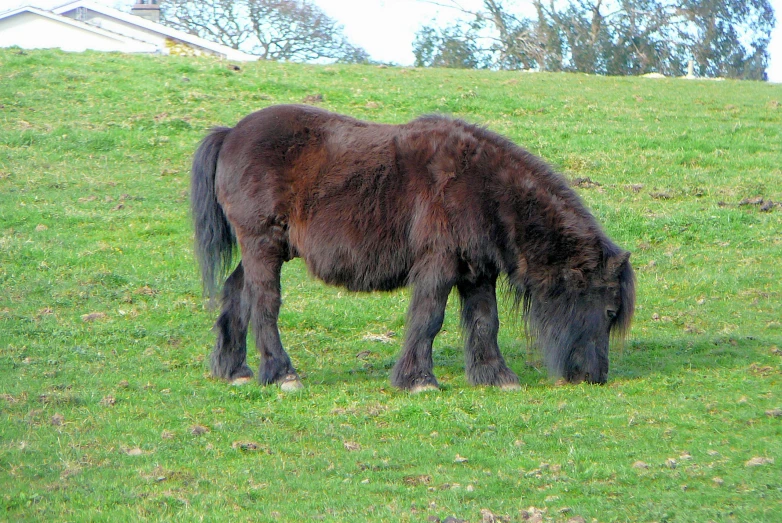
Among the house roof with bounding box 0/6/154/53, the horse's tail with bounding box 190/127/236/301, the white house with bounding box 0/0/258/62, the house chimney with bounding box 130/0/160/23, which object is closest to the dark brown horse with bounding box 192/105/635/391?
the horse's tail with bounding box 190/127/236/301

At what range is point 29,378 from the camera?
7.26 meters

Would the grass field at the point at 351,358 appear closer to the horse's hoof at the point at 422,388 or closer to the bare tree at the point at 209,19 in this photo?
the horse's hoof at the point at 422,388

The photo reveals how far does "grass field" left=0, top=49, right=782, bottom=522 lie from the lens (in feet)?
16.0

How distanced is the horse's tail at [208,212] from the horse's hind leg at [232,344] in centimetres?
30

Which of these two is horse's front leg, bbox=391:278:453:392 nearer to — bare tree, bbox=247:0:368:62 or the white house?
the white house

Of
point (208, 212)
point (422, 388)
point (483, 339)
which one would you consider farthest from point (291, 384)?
point (208, 212)

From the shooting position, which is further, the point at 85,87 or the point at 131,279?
the point at 85,87

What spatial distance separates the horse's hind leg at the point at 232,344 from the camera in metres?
7.49

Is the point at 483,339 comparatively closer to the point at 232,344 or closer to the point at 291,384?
the point at 291,384

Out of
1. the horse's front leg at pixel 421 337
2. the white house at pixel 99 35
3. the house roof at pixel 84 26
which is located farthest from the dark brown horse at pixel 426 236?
the house roof at pixel 84 26

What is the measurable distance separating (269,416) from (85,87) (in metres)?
13.6

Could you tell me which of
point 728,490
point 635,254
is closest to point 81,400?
point 728,490

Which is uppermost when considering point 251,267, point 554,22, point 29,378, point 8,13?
point 554,22

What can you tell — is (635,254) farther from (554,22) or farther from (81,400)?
(554,22)
